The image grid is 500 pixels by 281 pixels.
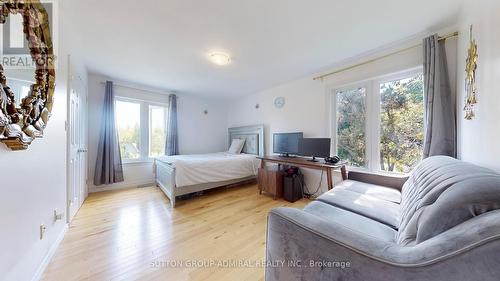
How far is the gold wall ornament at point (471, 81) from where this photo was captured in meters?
1.39

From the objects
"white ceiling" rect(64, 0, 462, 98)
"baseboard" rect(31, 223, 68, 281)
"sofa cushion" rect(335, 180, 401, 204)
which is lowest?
"baseboard" rect(31, 223, 68, 281)

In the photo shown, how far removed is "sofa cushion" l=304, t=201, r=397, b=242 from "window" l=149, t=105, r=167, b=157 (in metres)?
3.84

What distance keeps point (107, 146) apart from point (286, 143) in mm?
3364

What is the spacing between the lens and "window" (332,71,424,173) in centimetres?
227

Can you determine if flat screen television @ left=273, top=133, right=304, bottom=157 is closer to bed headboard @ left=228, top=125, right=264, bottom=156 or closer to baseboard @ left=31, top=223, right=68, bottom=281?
bed headboard @ left=228, top=125, right=264, bottom=156

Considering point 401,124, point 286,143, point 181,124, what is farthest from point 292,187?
point 181,124

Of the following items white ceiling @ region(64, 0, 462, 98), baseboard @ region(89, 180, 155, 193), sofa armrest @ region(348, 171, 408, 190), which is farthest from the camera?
baseboard @ region(89, 180, 155, 193)

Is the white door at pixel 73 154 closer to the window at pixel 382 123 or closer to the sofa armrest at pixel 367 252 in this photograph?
the sofa armrest at pixel 367 252

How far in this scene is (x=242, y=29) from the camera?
193 cm

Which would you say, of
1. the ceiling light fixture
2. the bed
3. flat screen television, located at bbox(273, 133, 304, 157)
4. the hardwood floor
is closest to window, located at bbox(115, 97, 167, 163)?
the bed

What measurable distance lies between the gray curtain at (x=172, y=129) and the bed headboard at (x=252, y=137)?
1541 mm

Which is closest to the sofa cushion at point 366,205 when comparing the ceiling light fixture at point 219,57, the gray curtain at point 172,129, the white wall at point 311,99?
the white wall at point 311,99

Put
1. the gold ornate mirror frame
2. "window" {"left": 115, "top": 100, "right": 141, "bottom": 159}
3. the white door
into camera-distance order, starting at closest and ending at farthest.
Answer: the gold ornate mirror frame
the white door
"window" {"left": 115, "top": 100, "right": 141, "bottom": 159}

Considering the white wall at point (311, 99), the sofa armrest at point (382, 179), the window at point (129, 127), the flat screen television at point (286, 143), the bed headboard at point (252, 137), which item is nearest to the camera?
the sofa armrest at point (382, 179)
